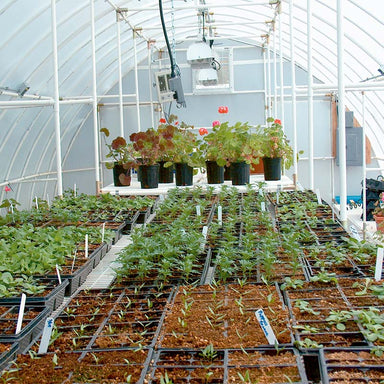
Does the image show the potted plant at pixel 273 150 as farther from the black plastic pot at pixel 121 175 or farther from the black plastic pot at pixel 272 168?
the black plastic pot at pixel 121 175

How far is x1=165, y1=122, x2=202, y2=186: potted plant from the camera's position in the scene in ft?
18.1

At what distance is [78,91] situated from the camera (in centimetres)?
1134

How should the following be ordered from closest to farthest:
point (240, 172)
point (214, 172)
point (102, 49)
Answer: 1. point (240, 172)
2. point (214, 172)
3. point (102, 49)

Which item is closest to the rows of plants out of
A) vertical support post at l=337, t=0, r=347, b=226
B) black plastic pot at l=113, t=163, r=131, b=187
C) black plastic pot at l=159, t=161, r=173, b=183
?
vertical support post at l=337, t=0, r=347, b=226

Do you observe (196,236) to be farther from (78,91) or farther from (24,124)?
(78,91)

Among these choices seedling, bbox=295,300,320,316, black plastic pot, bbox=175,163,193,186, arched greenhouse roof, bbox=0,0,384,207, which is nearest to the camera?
seedling, bbox=295,300,320,316

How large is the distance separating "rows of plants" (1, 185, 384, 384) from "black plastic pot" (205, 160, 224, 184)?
1.93 metres

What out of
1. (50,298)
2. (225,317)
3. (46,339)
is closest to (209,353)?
(225,317)

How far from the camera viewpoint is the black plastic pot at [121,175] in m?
5.57

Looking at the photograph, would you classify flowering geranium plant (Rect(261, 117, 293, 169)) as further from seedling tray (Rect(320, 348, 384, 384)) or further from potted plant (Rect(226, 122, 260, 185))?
seedling tray (Rect(320, 348, 384, 384))

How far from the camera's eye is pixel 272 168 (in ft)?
18.1

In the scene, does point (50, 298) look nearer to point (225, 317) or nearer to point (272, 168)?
point (225, 317)

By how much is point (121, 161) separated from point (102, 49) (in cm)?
553

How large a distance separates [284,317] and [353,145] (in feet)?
37.7
